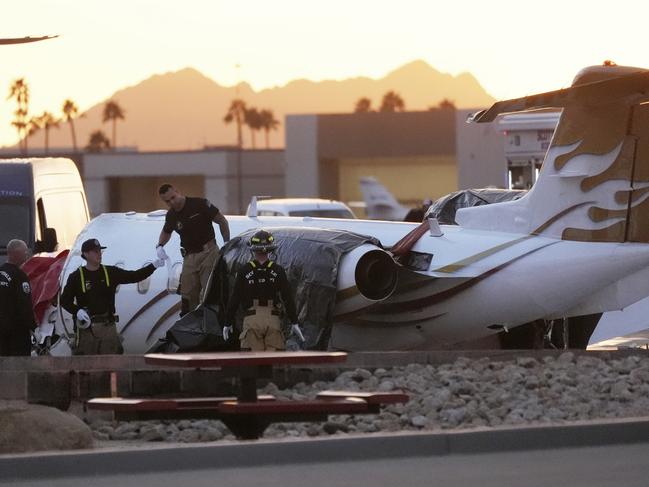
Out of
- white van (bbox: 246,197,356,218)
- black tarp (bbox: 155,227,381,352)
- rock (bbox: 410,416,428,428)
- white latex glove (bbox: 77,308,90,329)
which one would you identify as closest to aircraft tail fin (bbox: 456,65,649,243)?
black tarp (bbox: 155,227,381,352)

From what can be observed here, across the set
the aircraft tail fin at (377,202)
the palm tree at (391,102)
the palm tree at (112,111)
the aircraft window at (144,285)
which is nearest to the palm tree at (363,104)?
the palm tree at (391,102)

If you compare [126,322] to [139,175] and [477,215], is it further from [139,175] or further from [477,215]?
[139,175]

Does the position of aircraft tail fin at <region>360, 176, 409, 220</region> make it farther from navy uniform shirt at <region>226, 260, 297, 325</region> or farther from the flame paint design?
navy uniform shirt at <region>226, 260, 297, 325</region>

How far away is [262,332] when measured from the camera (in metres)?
18.1

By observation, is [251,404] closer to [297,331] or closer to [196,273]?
[297,331]

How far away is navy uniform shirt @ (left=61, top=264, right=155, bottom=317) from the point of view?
20.2 meters

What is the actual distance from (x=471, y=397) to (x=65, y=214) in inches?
607

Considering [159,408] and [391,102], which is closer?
[159,408]

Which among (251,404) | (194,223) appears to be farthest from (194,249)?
(251,404)

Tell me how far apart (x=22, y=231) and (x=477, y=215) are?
934 cm

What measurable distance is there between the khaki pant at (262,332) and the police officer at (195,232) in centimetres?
295

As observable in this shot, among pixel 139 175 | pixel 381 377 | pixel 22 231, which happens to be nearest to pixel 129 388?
pixel 381 377

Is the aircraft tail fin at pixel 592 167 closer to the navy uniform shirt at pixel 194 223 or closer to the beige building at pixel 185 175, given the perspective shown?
the navy uniform shirt at pixel 194 223

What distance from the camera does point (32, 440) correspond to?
13.2m
